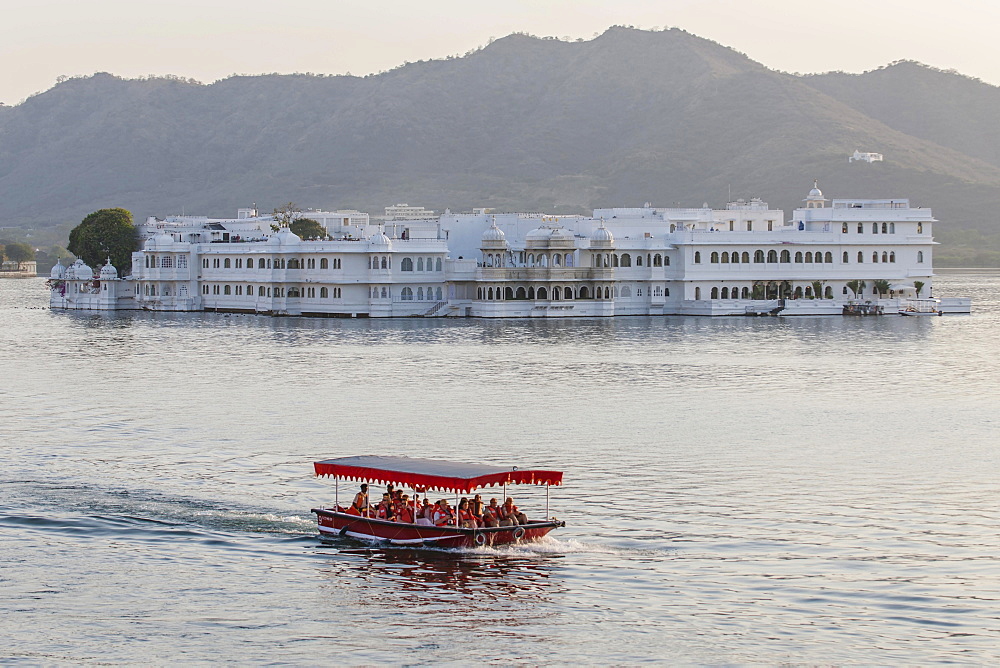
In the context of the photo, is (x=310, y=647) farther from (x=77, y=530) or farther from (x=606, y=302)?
(x=606, y=302)

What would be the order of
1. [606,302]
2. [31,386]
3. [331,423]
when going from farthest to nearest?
[606,302] < [31,386] < [331,423]

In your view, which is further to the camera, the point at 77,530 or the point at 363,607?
the point at 77,530

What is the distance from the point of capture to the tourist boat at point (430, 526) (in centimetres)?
2659

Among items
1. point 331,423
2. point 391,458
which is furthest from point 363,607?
point 331,423

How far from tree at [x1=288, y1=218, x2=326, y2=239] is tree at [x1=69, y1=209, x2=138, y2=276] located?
41.6 feet

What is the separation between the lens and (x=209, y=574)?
25344mm

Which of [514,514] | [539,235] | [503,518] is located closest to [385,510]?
[503,518]

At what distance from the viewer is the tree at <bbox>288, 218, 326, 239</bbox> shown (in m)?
116

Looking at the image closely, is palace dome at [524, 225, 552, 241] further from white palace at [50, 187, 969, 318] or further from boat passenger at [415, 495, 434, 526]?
boat passenger at [415, 495, 434, 526]

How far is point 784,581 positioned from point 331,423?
20.4 metres

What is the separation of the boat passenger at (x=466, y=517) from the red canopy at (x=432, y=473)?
36 cm

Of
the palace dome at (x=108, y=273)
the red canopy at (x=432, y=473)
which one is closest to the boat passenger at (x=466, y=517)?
the red canopy at (x=432, y=473)

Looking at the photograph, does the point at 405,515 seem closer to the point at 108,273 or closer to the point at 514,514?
the point at 514,514

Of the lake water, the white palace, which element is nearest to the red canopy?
the lake water
